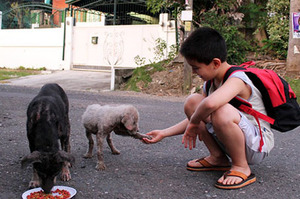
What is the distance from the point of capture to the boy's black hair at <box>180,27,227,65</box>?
3.12m

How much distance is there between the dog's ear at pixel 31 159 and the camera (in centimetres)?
280

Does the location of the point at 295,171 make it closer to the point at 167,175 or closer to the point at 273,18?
the point at 167,175

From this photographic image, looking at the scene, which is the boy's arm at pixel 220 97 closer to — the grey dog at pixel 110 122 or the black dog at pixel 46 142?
the grey dog at pixel 110 122

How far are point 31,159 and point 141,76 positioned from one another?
966 centimetres

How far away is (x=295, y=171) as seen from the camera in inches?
148

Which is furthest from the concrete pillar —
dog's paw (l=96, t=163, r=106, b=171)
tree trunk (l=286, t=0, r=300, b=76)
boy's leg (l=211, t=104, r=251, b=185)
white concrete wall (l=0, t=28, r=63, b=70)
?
boy's leg (l=211, t=104, r=251, b=185)

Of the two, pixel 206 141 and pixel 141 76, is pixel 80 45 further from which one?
pixel 206 141

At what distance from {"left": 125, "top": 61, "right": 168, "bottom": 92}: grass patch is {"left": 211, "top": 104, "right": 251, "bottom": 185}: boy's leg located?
854 centimetres

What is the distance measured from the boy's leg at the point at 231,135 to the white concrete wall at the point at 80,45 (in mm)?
12608

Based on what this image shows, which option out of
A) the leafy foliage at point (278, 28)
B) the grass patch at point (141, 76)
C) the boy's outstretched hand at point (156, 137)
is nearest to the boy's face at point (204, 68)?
the boy's outstretched hand at point (156, 137)

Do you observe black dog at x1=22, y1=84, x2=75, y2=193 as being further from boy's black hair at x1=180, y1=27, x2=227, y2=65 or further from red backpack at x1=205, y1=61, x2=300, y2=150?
red backpack at x1=205, y1=61, x2=300, y2=150

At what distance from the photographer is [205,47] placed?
312 cm

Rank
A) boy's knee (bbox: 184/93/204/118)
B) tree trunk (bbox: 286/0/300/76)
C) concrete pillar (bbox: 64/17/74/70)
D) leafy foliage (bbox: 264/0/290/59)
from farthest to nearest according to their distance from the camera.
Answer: concrete pillar (bbox: 64/17/74/70), leafy foliage (bbox: 264/0/290/59), tree trunk (bbox: 286/0/300/76), boy's knee (bbox: 184/93/204/118)

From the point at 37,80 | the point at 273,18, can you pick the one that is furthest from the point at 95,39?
the point at 273,18
